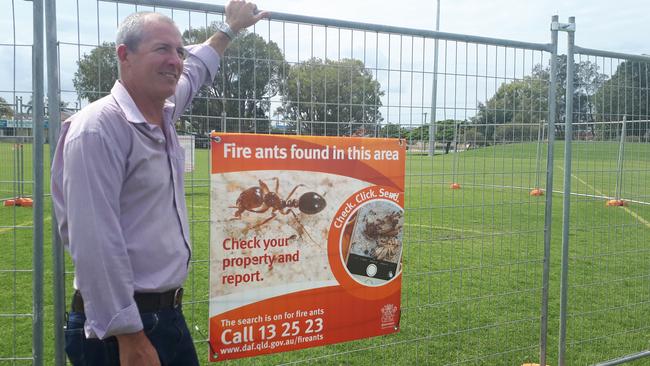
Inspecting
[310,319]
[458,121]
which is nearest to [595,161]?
[458,121]

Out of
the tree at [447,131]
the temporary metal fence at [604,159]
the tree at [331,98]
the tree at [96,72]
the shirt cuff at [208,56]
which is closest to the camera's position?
the tree at [96,72]

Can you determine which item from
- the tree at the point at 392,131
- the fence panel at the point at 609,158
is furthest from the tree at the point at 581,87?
the tree at the point at 392,131

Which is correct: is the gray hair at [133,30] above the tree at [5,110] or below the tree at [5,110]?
above

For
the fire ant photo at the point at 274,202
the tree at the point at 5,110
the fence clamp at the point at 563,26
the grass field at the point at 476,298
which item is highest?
the fence clamp at the point at 563,26

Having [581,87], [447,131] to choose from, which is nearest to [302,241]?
[447,131]

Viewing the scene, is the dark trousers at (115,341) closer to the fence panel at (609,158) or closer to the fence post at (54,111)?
the fence post at (54,111)

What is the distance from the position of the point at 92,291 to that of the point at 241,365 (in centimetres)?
248

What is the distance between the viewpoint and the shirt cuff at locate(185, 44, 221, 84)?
8.43ft

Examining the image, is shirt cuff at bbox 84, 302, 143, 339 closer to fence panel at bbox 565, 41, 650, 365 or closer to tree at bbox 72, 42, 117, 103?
tree at bbox 72, 42, 117, 103

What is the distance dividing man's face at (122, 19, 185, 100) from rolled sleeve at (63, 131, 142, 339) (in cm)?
32

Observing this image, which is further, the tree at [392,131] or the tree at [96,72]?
the tree at [392,131]

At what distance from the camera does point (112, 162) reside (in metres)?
Result: 1.73

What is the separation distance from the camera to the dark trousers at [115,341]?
6.34ft

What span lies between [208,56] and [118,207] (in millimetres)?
1105
